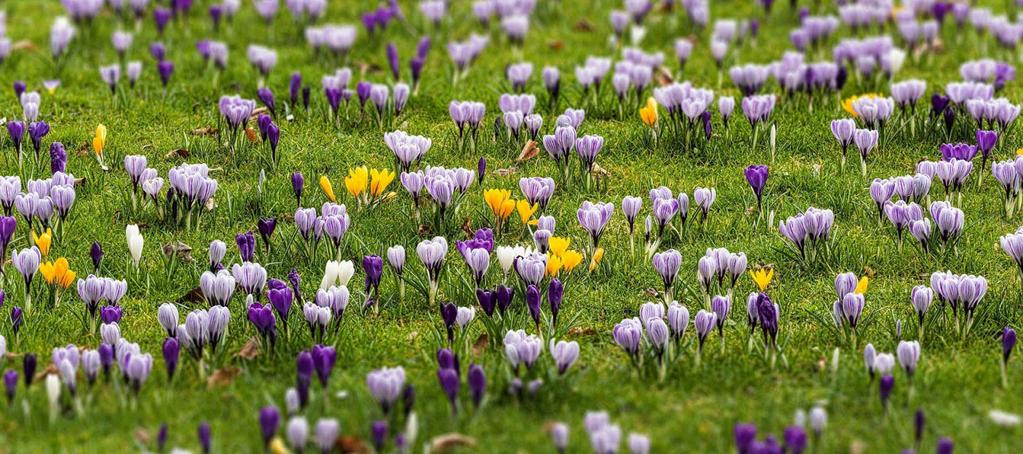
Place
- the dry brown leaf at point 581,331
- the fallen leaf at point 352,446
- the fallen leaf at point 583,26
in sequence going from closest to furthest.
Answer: the fallen leaf at point 352,446 → the dry brown leaf at point 581,331 → the fallen leaf at point 583,26

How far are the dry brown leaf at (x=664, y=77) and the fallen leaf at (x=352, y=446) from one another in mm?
4999

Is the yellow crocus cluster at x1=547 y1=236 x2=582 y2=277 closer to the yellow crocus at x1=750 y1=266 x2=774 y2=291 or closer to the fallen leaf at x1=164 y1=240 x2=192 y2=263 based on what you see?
the yellow crocus at x1=750 y1=266 x2=774 y2=291

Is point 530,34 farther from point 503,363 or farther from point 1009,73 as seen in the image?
point 503,363

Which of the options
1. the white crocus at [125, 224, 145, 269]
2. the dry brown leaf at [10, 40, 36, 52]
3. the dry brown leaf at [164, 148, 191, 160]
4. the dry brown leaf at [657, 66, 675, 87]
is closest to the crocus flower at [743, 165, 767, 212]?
the dry brown leaf at [657, 66, 675, 87]

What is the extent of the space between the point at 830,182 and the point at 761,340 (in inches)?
72.3

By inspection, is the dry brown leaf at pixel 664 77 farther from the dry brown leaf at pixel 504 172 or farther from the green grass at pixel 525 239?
the dry brown leaf at pixel 504 172

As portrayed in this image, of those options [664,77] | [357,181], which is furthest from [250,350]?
[664,77]

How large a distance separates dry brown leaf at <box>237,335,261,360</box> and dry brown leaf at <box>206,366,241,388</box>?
0.34 ft

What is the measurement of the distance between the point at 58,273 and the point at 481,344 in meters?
1.85

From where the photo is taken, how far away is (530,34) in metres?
10.6

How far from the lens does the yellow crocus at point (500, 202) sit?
6.45 m

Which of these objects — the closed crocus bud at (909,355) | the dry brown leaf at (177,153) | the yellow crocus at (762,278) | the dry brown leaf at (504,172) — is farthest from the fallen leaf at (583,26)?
the closed crocus bud at (909,355)

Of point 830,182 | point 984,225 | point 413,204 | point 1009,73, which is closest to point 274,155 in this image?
point 413,204

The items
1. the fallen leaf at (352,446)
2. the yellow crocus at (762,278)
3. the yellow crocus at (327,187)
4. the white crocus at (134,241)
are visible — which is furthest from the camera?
the yellow crocus at (327,187)
